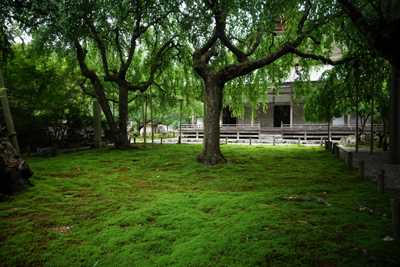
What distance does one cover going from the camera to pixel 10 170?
13.7 feet

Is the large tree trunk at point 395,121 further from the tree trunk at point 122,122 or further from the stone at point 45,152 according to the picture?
the stone at point 45,152

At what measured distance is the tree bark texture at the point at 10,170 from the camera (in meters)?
4.10

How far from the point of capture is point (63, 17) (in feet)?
23.5

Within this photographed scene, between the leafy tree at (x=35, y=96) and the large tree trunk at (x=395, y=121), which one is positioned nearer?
the large tree trunk at (x=395, y=121)

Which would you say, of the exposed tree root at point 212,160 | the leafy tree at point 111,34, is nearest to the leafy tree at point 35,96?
the leafy tree at point 111,34

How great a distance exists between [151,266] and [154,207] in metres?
1.55

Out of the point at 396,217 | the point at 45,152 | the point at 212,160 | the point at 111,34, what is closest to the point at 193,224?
the point at 396,217

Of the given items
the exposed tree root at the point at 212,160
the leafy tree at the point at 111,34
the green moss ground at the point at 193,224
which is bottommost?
the green moss ground at the point at 193,224

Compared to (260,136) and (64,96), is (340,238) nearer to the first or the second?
(64,96)

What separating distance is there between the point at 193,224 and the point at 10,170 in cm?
354

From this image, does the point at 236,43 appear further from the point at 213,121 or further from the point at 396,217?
the point at 396,217

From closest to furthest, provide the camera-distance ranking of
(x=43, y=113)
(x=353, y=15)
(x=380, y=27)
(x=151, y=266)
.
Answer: (x=151, y=266) → (x=380, y=27) → (x=353, y=15) → (x=43, y=113)

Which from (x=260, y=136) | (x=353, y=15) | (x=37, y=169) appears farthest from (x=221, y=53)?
(x=260, y=136)

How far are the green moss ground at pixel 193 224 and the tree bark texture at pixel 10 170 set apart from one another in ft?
0.72
